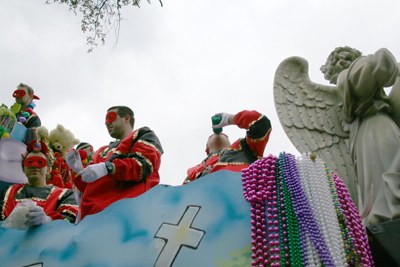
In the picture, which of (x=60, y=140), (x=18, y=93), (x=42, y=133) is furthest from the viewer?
(x=18, y=93)

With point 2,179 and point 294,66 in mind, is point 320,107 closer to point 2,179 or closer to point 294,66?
point 294,66

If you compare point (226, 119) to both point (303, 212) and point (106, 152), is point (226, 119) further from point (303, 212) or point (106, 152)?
point (303, 212)

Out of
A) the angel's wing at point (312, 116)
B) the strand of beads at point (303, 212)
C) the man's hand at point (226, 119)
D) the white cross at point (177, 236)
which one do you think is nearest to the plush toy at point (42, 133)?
the man's hand at point (226, 119)

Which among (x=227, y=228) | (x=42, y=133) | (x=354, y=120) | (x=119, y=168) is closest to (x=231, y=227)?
(x=227, y=228)

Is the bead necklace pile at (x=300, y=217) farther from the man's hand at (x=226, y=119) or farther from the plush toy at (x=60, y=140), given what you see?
the plush toy at (x=60, y=140)

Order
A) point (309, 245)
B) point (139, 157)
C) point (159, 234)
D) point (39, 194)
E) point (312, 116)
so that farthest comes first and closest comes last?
point (312, 116) → point (39, 194) → point (139, 157) → point (159, 234) → point (309, 245)

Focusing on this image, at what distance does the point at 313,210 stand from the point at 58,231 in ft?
4.01

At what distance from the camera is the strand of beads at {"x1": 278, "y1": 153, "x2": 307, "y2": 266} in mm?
1322

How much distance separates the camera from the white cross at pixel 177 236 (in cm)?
147

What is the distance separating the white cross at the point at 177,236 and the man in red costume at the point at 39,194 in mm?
1644

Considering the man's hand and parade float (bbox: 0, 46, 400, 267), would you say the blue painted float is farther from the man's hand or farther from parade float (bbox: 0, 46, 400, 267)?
the man's hand

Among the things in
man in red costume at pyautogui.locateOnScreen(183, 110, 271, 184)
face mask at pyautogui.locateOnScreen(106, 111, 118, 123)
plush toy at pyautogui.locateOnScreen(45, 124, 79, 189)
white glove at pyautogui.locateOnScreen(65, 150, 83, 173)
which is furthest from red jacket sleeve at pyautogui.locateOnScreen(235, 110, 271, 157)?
plush toy at pyautogui.locateOnScreen(45, 124, 79, 189)

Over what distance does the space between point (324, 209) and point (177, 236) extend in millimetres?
580

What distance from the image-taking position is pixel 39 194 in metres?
3.37
